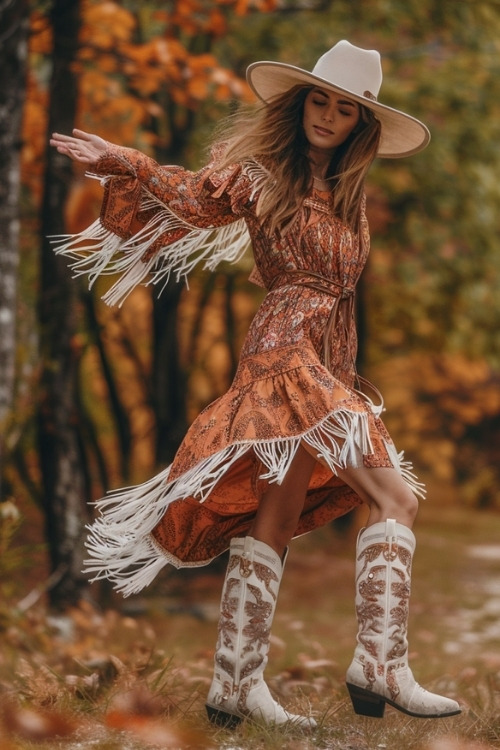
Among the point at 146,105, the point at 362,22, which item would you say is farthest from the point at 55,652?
the point at 362,22

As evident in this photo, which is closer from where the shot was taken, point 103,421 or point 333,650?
point 333,650

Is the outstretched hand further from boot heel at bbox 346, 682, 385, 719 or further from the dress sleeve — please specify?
boot heel at bbox 346, 682, 385, 719

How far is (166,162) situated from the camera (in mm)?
10070

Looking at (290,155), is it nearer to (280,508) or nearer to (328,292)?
(328,292)

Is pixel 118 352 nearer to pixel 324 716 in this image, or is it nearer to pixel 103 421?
pixel 103 421

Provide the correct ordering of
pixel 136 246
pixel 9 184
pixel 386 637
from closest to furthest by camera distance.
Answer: pixel 386 637 → pixel 136 246 → pixel 9 184

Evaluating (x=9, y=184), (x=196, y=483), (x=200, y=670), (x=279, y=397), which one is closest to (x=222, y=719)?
(x=196, y=483)

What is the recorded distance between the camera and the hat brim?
140 inches

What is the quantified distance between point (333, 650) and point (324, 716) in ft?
11.1

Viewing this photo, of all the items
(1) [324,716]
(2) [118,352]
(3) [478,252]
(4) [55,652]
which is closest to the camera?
(1) [324,716]

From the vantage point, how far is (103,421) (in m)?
13.2

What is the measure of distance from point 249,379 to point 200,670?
212 cm

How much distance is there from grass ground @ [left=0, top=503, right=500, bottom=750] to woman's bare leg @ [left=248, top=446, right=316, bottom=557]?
59 centimetres

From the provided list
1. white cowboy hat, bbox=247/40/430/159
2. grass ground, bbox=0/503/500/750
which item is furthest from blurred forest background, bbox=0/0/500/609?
white cowboy hat, bbox=247/40/430/159
